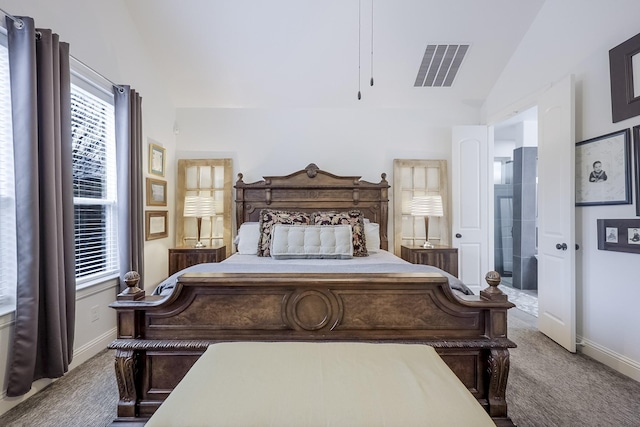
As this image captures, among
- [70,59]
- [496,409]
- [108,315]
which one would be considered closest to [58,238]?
[108,315]

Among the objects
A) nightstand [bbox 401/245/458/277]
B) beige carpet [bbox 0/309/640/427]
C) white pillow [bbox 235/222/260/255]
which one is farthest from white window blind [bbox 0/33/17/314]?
nightstand [bbox 401/245/458/277]

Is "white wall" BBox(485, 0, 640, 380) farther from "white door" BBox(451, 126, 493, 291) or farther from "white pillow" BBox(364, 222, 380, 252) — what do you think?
"white pillow" BBox(364, 222, 380, 252)

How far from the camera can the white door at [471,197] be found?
3977mm

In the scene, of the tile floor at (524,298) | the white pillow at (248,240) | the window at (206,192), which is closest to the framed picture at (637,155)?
the tile floor at (524,298)

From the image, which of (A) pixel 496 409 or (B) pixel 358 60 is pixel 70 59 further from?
(A) pixel 496 409

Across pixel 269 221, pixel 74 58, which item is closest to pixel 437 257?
pixel 269 221

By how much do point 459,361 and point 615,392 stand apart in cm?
128

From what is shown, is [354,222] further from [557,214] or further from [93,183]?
[93,183]

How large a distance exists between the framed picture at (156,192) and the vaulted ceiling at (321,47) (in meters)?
1.22

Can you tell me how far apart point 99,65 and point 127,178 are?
989 millimetres

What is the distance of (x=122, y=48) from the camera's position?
298 centimetres

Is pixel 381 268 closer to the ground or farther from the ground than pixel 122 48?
closer to the ground

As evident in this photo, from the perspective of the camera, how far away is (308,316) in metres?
1.73

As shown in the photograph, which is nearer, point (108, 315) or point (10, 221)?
point (10, 221)
